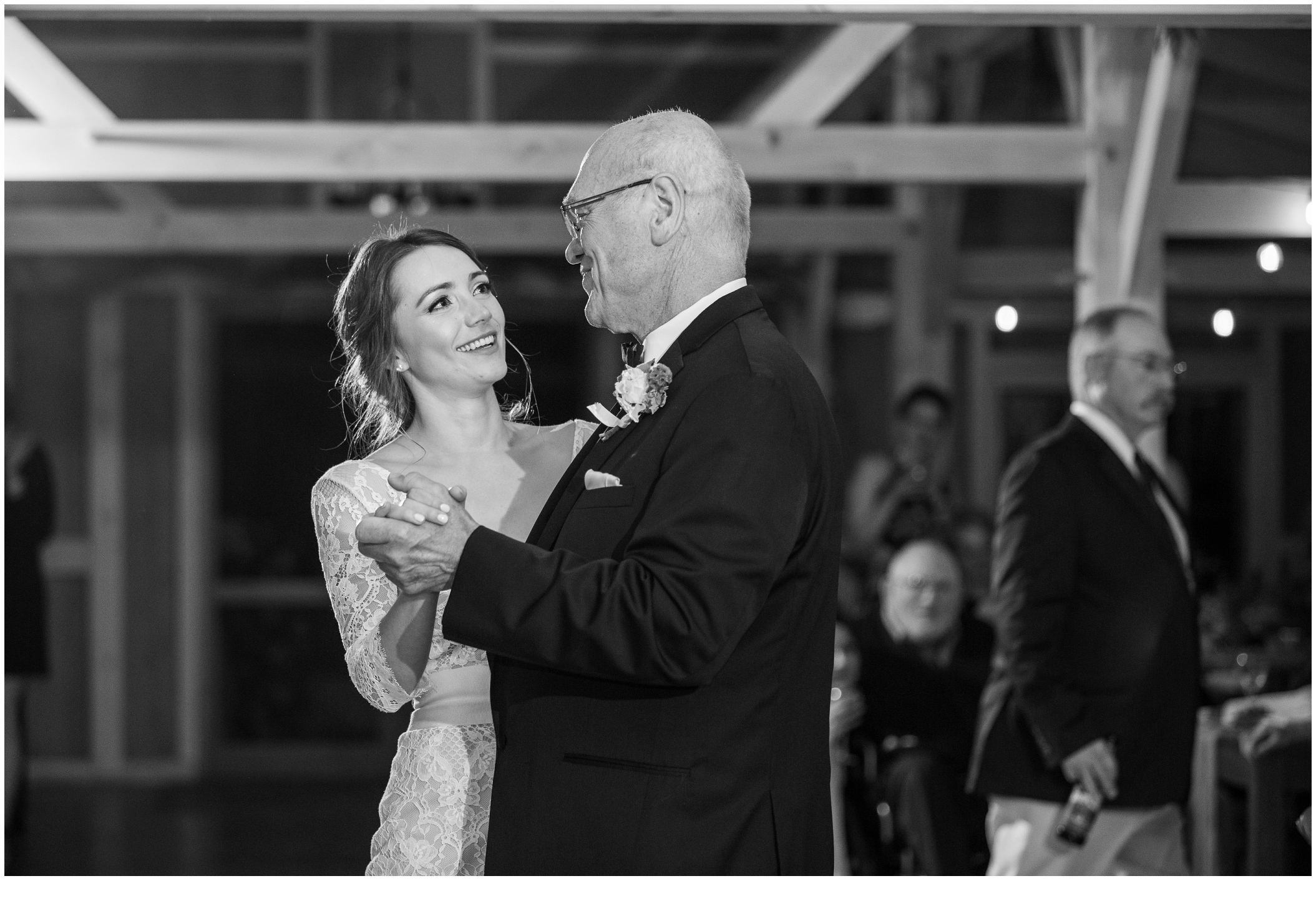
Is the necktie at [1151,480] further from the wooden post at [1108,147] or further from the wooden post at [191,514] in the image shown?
the wooden post at [191,514]

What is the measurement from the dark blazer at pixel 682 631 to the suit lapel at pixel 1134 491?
1911 millimetres

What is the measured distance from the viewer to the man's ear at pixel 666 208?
1832 millimetres

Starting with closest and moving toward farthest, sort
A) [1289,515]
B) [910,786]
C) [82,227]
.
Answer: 1. [910,786]
2. [82,227]
3. [1289,515]

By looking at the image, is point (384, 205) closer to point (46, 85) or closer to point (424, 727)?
point (46, 85)

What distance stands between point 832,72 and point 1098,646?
7.68 feet

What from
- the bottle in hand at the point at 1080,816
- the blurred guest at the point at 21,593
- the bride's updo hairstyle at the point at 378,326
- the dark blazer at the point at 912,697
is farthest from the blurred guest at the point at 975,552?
the bride's updo hairstyle at the point at 378,326

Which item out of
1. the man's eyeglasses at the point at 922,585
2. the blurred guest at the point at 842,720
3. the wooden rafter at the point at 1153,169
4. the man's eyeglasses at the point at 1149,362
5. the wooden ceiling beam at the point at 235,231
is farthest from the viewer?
the wooden ceiling beam at the point at 235,231

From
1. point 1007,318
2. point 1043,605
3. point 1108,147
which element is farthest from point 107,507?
point 1043,605

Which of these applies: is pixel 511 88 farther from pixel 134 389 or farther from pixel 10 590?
pixel 10 590

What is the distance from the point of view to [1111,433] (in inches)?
148

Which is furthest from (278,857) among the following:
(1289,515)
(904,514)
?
(1289,515)

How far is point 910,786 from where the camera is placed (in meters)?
4.50

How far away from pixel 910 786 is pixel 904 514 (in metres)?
1.63

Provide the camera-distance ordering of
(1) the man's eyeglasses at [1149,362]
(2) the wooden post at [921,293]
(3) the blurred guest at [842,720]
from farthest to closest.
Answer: (2) the wooden post at [921,293] → (3) the blurred guest at [842,720] → (1) the man's eyeglasses at [1149,362]
